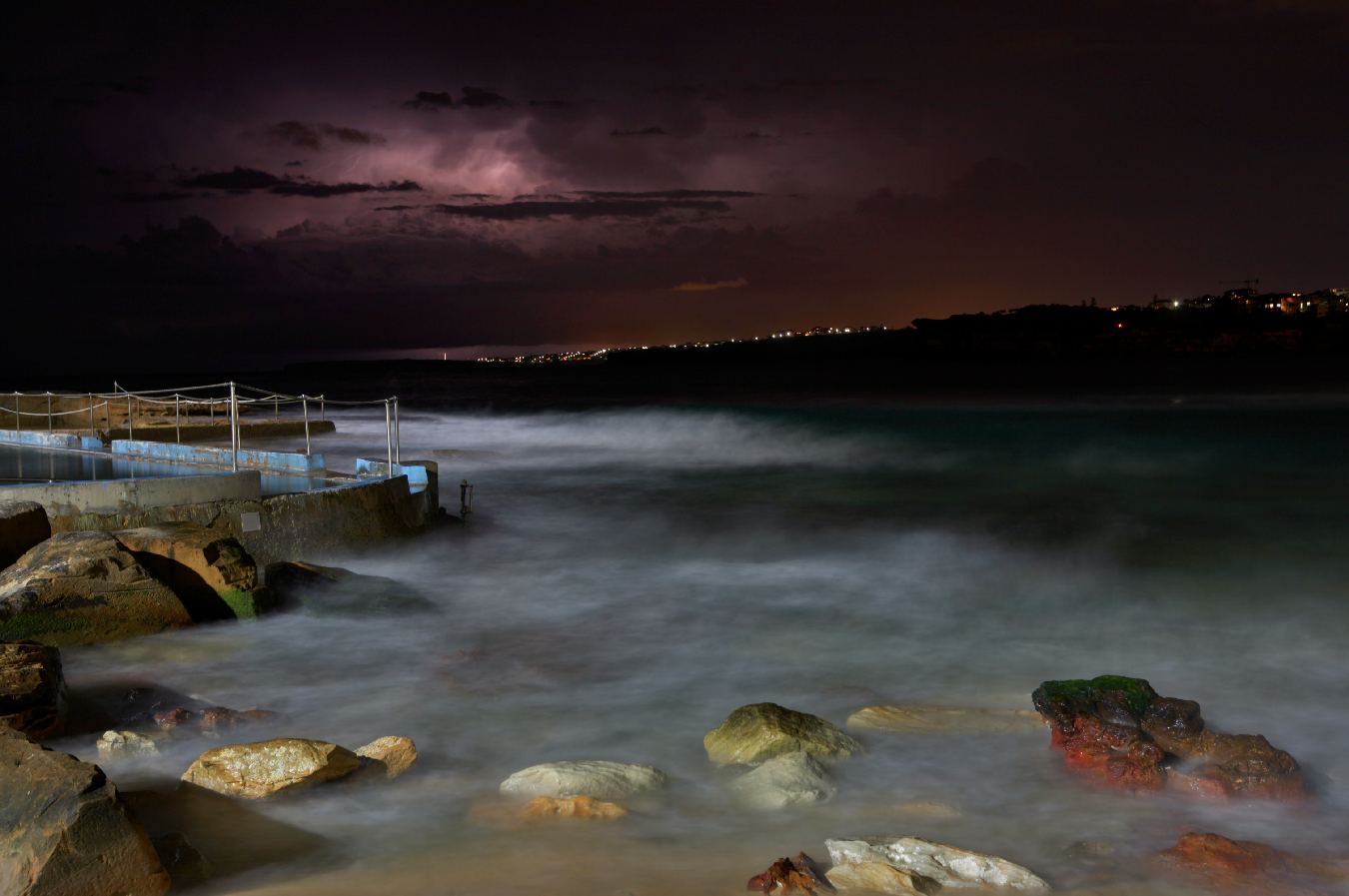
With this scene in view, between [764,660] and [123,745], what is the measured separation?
4922 mm

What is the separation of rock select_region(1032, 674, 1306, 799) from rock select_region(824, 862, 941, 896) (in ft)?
6.31

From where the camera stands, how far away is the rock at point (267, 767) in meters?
5.70

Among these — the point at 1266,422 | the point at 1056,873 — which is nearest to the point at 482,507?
the point at 1056,873

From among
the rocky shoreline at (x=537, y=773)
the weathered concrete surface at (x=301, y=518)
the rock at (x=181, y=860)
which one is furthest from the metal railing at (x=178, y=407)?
the rock at (x=181, y=860)

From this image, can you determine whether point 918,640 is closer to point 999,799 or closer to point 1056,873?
point 999,799

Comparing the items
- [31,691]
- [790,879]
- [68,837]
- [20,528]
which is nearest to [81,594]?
[20,528]

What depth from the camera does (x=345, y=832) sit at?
18.0ft

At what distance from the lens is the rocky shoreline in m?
4.50

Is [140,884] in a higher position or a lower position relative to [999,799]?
higher

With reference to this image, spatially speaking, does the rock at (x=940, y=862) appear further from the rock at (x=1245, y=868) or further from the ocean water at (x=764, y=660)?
the rock at (x=1245, y=868)

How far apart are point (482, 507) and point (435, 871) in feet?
45.6

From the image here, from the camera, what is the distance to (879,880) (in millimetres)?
4758

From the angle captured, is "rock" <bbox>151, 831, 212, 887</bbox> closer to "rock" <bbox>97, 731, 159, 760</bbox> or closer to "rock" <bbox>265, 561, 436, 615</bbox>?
"rock" <bbox>97, 731, 159, 760</bbox>

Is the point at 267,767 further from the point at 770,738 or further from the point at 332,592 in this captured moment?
the point at 332,592
